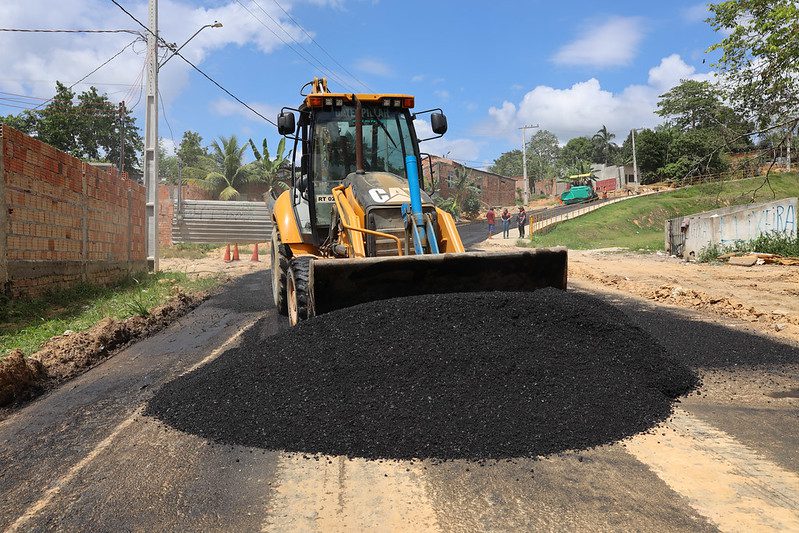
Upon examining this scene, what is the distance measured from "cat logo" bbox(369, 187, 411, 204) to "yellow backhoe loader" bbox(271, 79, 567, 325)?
0.04ft

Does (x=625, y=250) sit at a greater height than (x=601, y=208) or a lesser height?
lesser

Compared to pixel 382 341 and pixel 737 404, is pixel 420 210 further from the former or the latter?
pixel 737 404

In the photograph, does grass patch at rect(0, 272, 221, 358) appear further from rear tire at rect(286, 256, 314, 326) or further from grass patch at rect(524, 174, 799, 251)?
grass patch at rect(524, 174, 799, 251)

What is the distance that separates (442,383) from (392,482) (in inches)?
39.0

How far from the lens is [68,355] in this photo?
599 cm

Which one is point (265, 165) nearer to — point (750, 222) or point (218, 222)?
point (218, 222)

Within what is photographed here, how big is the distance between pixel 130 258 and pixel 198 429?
11.2 meters

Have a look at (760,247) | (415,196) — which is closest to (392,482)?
(415,196)

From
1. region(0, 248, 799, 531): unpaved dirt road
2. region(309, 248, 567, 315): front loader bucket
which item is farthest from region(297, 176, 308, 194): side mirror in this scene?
region(0, 248, 799, 531): unpaved dirt road

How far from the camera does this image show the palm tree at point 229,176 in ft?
117

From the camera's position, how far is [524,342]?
4.38 metres

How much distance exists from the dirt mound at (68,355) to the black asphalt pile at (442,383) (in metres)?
1.38

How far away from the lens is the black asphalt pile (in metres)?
3.58

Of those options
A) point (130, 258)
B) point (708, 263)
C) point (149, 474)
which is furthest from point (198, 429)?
point (708, 263)
